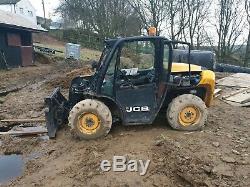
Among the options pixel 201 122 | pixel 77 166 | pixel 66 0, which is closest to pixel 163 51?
pixel 201 122

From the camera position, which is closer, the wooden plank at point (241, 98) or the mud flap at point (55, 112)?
the mud flap at point (55, 112)

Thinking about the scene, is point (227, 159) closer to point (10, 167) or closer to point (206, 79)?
point (206, 79)

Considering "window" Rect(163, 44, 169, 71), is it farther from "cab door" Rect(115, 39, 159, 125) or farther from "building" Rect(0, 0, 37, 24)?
"building" Rect(0, 0, 37, 24)

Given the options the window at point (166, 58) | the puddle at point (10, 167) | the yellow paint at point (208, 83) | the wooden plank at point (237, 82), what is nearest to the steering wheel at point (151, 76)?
the window at point (166, 58)

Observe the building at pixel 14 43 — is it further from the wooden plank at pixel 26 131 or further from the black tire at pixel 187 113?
the black tire at pixel 187 113

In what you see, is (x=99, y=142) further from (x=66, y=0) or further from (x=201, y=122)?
(x=66, y=0)

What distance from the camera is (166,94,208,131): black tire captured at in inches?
264

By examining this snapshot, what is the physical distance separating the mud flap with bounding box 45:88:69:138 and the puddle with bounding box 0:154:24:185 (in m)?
0.91

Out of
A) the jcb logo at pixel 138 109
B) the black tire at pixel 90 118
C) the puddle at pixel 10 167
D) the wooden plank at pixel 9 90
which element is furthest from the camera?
the wooden plank at pixel 9 90

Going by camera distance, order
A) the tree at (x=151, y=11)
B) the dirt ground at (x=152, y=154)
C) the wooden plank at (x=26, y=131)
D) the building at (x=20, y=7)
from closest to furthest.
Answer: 1. the dirt ground at (x=152, y=154)
2. the wooden plank at (x=26, y=131)
3. the tree at (x=151, y=11)
4. the building at (x=20, y=7)

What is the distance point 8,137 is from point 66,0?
39986 mm

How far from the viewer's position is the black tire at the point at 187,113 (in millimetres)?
6703

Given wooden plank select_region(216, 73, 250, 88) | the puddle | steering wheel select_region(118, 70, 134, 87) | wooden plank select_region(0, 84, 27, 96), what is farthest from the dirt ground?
wooden plank select_region(0, 84, 27, 96)

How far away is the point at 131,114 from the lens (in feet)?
21.8
